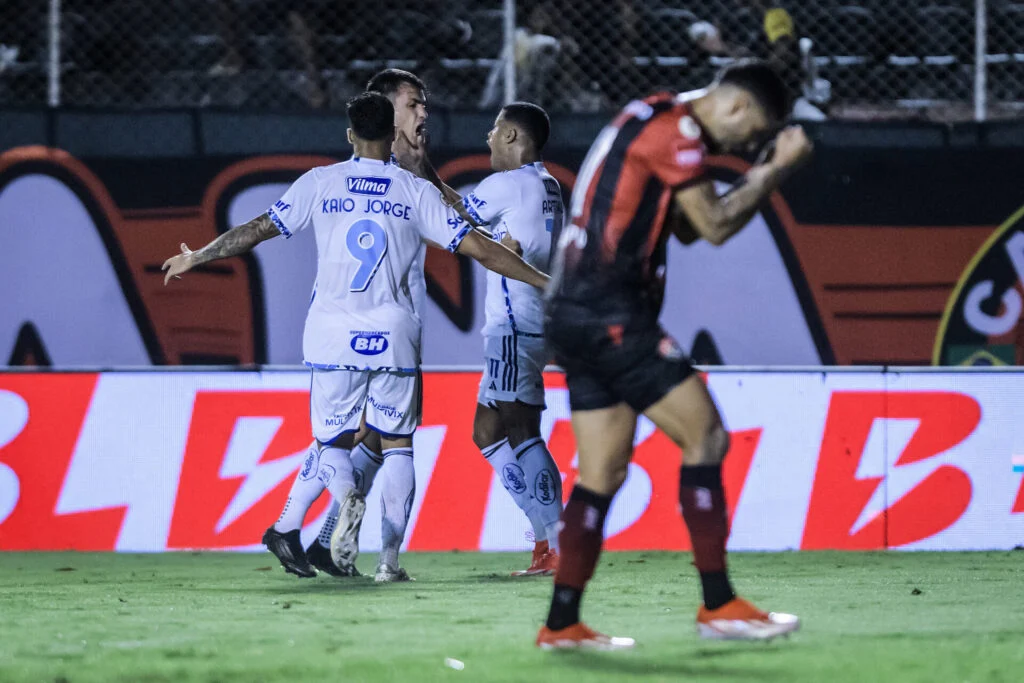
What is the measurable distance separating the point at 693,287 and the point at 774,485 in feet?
8.92

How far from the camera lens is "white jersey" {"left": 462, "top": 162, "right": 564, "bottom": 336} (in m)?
7.07

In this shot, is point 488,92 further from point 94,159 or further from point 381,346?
point 381,346

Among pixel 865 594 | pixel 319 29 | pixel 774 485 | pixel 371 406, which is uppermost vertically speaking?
pixel 319 29

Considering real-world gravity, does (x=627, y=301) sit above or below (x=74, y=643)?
above

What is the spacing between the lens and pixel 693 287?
10805 millimetres

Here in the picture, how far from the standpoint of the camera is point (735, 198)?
14.8 ft

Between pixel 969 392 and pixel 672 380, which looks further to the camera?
pixel 969 392

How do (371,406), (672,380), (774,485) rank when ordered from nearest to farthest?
(672,380) < (371,406) < (774,485)

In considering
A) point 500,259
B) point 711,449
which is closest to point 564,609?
point 711,449

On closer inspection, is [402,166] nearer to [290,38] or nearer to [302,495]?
[302,495]

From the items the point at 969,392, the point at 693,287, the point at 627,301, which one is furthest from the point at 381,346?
the point at 693,287

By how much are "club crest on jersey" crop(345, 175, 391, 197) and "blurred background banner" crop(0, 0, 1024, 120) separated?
433 centimetres

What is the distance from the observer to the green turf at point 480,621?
421cm

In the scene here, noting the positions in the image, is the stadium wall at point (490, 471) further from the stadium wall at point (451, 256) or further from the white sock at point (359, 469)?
the stadium wall at point (451, 256)
